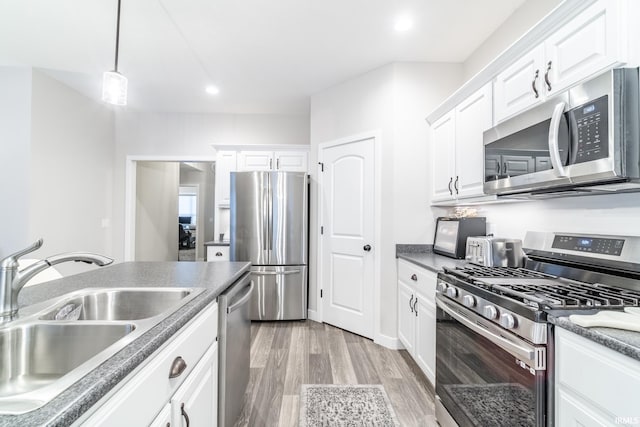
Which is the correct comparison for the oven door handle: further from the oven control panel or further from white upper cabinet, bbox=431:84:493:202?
white upper cabinet, bbox=431:84:493:202

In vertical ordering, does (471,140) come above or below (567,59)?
below

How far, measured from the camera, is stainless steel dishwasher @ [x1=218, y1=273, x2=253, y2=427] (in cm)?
142

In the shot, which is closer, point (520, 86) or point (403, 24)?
point (520, 86)

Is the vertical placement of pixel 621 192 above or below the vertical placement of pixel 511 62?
below

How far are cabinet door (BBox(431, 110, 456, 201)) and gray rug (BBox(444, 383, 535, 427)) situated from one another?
1453 millimetres

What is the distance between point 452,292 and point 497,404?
1.71 feet

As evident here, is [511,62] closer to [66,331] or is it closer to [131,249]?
[66,331]

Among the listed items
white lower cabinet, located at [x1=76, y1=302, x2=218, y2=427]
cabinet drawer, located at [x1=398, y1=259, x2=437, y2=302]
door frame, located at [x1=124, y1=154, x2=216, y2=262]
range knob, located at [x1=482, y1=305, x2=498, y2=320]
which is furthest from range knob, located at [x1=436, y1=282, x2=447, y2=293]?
door frame, located at [x1=124, y1=154, x2=216, y2=262]

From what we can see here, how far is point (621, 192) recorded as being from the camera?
1.39 meters

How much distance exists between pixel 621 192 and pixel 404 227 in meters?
1.61

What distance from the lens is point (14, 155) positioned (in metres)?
3.12

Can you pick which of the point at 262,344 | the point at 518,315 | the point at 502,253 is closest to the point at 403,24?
the point at 502,253

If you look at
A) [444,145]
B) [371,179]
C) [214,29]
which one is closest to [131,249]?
[214,29]

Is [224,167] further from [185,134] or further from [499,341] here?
[499,341]
